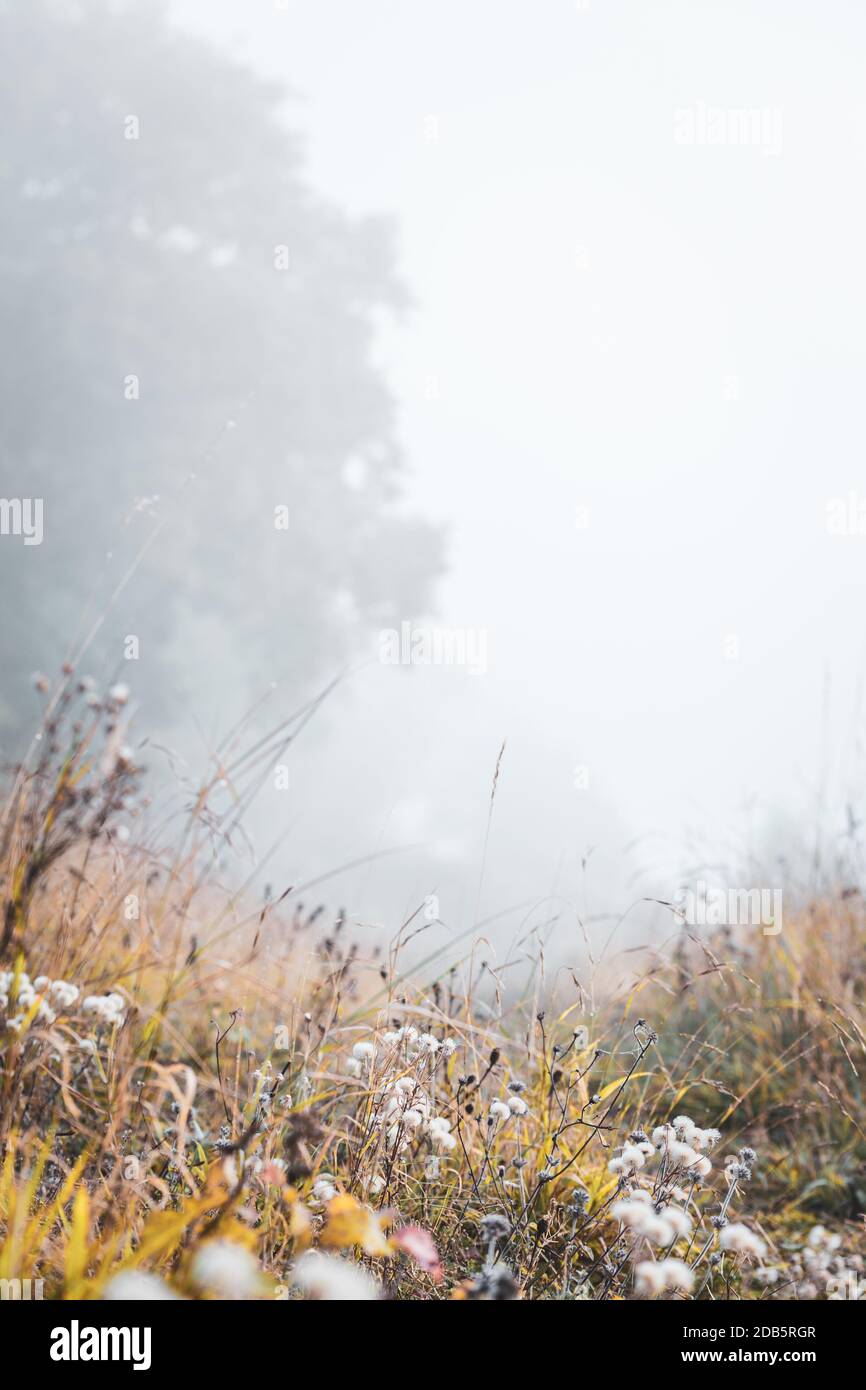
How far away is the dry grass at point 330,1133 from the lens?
3.91 feet

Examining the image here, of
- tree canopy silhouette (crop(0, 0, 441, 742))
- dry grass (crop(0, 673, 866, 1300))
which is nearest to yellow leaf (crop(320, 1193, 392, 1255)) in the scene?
dry grass (crop(0, 673, 866, 1300))

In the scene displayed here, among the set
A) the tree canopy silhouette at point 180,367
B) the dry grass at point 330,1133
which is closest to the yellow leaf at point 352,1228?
the dry grass at point 330,1133

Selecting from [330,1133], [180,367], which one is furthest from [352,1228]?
[180,367]

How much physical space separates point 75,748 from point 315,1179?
1.13 meters

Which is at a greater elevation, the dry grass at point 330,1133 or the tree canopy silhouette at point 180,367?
the tree canopy silhouette at point 180,367

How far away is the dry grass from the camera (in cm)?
119

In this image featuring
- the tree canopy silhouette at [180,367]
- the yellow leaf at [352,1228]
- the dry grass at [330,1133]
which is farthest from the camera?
the tree canopy silhouette at [180,367]

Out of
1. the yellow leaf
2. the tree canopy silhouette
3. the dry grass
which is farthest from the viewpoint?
the tree canopy silhouette

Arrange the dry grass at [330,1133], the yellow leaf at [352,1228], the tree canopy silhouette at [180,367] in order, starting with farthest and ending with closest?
1. the tree canopy silhouette at [180,367]
2. the dry grass at [330,1133]
3. the yellow leaf at [352,1228]

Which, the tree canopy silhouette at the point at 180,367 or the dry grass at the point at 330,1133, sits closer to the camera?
the dry grass at the point at 330,1133

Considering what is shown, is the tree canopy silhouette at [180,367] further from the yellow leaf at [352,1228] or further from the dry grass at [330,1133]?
the yellow leaf at [352,1228]

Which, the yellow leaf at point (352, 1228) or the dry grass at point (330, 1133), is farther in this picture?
the dry grass at point (330, 1133)

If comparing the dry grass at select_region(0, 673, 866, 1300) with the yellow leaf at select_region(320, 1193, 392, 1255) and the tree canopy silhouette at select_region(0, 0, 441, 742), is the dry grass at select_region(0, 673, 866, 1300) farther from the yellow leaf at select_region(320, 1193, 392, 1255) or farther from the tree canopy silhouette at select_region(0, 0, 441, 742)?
the tree canopy silhouette at select_region(0, 0, 441, 742)

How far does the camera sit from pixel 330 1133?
136 centimetres
